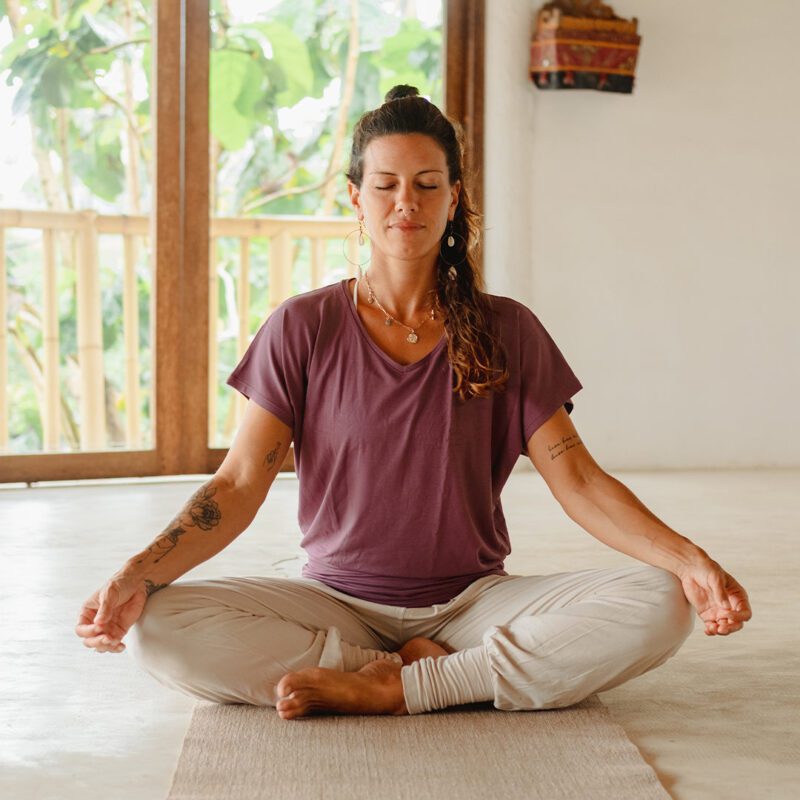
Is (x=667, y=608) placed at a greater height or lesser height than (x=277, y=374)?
lesser

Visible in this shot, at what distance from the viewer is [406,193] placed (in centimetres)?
189

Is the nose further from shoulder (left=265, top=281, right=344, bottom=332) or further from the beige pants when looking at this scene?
the beige pants

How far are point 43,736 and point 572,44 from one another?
10.4ft

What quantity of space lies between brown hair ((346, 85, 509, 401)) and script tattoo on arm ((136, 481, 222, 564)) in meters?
0.38

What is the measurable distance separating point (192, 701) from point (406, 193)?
2.61 ft

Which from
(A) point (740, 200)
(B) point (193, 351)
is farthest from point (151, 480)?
(A) point (740, 200)

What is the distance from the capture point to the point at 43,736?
1701 mm

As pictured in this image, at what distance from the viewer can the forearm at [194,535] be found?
1.73 m

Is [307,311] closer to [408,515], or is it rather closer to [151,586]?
[408,515]

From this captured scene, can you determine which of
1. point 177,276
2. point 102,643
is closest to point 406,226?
point 102,643

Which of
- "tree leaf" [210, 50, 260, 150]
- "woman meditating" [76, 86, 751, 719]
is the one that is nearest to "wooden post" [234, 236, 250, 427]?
"tree leaf" [210, 50, 260, 150]

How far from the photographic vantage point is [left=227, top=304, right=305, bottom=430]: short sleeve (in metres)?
1.90

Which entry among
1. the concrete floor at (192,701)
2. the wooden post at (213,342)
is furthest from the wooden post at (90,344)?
the concrete floor at (192,701)

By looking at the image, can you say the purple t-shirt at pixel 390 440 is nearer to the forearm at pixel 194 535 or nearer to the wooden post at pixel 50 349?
the forearm at pixel 194 535
